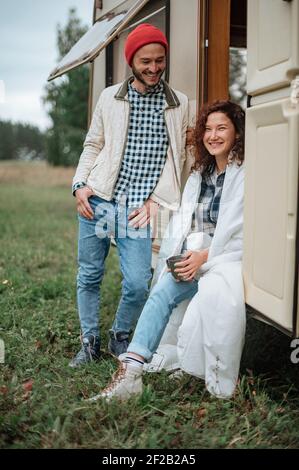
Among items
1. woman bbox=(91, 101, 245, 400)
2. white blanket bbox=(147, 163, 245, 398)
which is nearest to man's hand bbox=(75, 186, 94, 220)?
woman bbox=(91, 101, 245, 400)

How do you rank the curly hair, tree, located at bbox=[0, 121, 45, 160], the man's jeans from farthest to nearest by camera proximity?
1. tree, located at bbox=[0, 121, 45, 160]
2. the man's jeans
3. the curly hair

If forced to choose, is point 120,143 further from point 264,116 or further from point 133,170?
point 264,116

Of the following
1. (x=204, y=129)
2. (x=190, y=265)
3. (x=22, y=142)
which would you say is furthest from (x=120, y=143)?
(x=22, y=142)

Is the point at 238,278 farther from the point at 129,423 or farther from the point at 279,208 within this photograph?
the point at 129,423

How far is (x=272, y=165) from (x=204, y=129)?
0.86m

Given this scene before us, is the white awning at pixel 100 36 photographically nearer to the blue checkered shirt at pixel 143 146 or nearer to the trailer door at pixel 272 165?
the blue checkered shirt at pixel 143 146

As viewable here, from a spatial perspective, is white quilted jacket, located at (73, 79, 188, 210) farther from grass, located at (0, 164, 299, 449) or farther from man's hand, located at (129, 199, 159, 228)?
grass, located at (0, 164, 299, 449)

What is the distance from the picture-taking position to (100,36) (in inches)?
167

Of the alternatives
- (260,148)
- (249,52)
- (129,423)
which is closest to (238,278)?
(260,148)

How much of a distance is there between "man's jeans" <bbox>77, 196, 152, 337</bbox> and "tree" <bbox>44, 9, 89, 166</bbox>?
63.2ft

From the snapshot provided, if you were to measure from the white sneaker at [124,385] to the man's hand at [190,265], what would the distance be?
561mm

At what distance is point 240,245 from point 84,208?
0.99 meters

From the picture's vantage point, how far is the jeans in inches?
128
